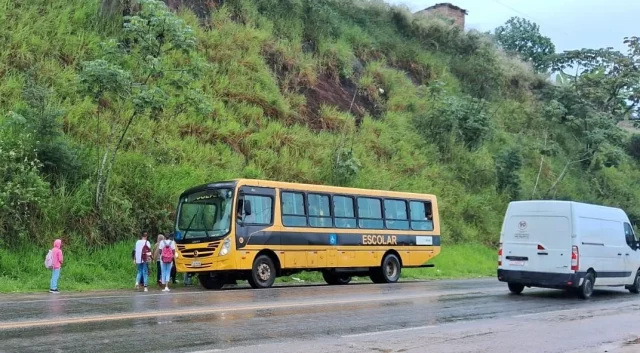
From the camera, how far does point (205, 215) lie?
1808 cm

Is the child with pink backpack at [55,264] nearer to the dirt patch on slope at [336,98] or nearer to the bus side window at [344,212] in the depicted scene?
the bus side window at [344,212]

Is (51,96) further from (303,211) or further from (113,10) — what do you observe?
(303,211)

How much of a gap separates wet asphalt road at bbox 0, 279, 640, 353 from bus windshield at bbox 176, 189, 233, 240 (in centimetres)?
211

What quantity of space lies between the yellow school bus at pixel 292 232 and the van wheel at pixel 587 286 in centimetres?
663

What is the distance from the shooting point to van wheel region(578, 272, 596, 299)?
1666 cm

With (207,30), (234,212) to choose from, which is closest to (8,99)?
(234,212)

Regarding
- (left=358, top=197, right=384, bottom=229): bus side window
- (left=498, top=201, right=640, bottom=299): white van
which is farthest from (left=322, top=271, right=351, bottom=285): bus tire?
(left=498, top=201, right=640, bottom=299): white van

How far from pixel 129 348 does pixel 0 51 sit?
59.5ft

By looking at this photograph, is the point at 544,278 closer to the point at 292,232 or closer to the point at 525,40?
the point at 292,232

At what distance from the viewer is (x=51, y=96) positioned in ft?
70.8

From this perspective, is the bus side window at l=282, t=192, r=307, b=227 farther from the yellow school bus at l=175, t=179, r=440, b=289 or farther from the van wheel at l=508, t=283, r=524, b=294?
the van wheel at l=508, t=283, r=524, b=294

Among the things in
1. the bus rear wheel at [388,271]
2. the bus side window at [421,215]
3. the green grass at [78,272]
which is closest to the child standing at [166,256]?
the green grass at [78,272]

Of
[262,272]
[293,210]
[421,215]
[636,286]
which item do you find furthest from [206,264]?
[636,286]

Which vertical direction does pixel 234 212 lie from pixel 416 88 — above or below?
below
